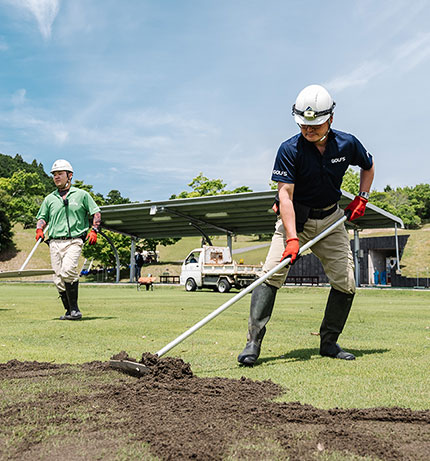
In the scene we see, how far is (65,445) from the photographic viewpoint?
1996 millimetres

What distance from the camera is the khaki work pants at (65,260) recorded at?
7.21 m

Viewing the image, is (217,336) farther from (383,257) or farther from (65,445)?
(383,257)

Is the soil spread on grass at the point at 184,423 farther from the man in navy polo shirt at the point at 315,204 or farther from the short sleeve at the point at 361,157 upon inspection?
the short sleeve at the point at 361,157

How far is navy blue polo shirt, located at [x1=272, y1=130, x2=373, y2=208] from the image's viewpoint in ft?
13.1

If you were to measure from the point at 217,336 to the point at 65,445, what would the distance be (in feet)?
11.6

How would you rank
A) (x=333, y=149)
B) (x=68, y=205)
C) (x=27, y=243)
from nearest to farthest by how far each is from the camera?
(x=333, y=149) < (x=68, y=205) < (x=27, y=243)

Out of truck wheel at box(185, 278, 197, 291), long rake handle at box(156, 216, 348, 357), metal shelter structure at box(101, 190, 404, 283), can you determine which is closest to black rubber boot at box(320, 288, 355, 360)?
long rake handle at box(156, 216, 348, 357)

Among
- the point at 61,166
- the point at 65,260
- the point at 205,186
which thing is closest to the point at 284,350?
the point at 65,260

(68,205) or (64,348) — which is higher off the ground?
(68,205)

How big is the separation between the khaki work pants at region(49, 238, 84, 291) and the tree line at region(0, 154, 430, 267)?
30495 millimetres

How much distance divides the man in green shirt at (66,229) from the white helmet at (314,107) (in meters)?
4.30

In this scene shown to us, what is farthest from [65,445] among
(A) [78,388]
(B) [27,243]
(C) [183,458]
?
(B) [27,243]

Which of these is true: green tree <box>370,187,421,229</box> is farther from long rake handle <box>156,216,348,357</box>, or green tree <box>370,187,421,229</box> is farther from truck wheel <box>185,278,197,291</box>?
long rake handle <box>156,216,348,357</box>

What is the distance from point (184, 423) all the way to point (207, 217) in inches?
1072
